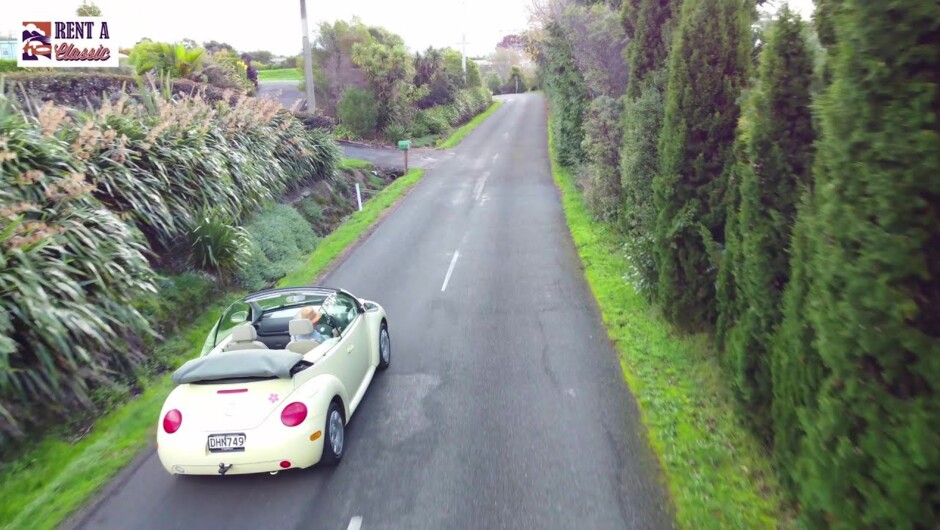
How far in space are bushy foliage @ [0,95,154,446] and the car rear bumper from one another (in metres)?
1.95

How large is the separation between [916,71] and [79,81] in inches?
726

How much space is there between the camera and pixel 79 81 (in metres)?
16.6

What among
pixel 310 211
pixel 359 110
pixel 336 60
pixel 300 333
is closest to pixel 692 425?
pixel 300 333

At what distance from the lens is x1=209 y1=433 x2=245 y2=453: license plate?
588 cm

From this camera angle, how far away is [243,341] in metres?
7.20

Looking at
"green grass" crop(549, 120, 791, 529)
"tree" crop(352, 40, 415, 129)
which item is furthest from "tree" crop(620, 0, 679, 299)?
"tree" crop(352, 40, 415, 129)

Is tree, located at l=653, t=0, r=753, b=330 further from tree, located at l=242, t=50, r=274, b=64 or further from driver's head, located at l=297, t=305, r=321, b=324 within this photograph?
tree, located at l=242, t=50, r=274, b=64

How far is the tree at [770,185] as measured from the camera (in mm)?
5871

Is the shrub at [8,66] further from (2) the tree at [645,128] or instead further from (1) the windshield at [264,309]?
(2) the tree at [645,128]

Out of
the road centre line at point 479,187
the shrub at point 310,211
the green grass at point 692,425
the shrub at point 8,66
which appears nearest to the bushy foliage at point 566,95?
the road centre line at point 479,187

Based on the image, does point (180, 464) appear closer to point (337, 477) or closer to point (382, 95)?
point (337, 477)

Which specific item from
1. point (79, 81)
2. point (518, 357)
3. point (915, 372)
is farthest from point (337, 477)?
point (79, 81)

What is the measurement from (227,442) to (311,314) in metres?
2.15

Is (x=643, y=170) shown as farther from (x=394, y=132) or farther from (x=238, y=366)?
(x=394, y=132)
